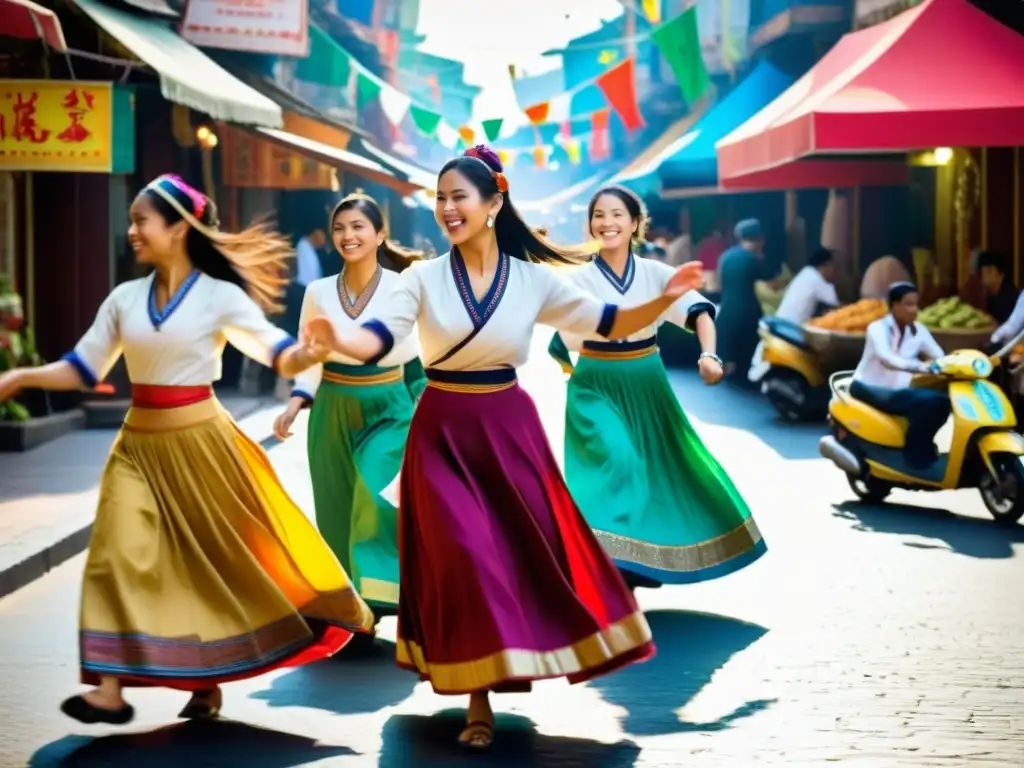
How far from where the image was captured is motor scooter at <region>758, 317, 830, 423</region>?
18625mm

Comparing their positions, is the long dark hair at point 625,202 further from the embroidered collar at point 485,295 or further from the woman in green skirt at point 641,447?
the embroidered collar at point 485,295

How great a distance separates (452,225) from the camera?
21.2 ft

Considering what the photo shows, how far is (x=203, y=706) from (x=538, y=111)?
32.9m

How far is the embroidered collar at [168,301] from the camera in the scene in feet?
21.6

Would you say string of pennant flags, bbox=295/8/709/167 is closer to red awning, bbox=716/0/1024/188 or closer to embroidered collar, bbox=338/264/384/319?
red awning, bbox=716/0/1024/188

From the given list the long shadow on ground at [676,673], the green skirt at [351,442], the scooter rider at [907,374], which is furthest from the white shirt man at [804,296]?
the green skirt at [351,442]

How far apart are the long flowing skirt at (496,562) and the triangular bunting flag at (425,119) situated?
2936 cm

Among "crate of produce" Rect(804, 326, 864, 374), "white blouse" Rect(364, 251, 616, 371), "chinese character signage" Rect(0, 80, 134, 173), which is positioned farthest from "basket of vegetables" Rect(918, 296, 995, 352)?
"white blouse" Rect(364, 251, 616, 371)

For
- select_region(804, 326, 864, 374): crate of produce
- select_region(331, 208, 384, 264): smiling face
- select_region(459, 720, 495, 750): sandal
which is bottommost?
select_region(459, 720, 495, 750): sandal

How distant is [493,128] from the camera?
39.1 metres

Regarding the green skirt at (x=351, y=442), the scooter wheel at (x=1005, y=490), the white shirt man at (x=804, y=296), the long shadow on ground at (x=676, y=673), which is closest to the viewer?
the long shadow on ground at (x=676, y=673)

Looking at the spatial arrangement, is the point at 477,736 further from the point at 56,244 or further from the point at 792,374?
the point at 56,244

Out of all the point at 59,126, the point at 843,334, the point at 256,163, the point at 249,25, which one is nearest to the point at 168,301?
the point at 59,126

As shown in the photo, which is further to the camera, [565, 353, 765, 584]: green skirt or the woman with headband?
[565, 353, 765, 584]: green skirt
